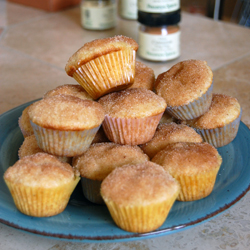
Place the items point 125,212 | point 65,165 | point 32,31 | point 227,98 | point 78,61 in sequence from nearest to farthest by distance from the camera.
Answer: point 125,212 < point 65,165 < point 78,61 < point 227,98 < point 32,31

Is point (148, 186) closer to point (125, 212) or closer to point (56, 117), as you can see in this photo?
point (125, 212)

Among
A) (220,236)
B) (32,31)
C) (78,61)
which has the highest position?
(78,61)

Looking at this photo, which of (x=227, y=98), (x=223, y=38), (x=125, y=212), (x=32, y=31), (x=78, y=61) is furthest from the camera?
(x=32, y=31)

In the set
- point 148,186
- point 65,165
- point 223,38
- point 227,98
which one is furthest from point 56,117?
point 223,38

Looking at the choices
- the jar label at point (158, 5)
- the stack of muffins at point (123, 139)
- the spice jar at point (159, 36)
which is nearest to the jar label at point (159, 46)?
the spice jar at point (159, 36)

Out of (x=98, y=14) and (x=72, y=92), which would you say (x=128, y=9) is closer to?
(x=98, y=14)

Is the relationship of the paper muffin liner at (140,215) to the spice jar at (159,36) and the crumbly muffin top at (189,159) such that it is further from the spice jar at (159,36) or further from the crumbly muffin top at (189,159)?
the spice jar at (159,36)

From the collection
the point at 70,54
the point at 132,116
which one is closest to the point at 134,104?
the point at 132,116

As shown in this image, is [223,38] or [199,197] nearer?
[199,197]
